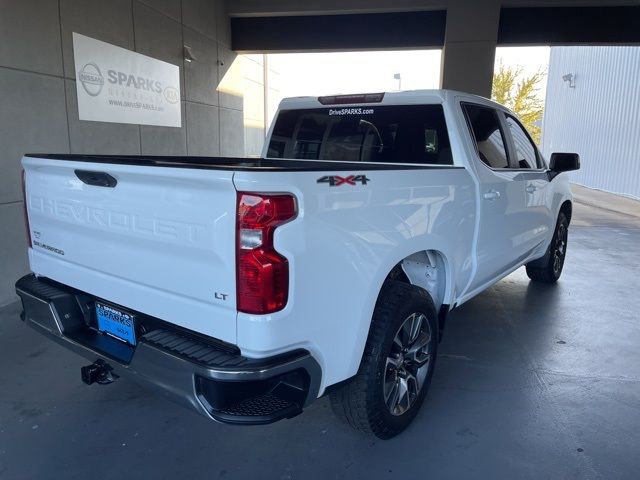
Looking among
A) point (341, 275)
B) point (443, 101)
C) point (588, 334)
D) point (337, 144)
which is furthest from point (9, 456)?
point (588, 334)

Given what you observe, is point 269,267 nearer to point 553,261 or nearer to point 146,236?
point 146,236

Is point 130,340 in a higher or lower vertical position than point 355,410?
higher

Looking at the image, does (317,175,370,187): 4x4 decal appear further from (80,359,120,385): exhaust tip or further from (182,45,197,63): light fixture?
(182,45,197,63): light fixture

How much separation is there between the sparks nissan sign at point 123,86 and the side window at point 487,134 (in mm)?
4426

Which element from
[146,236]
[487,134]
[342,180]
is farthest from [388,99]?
[146,236]

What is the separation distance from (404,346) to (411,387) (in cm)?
27

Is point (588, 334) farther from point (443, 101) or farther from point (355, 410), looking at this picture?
point (355, 410)

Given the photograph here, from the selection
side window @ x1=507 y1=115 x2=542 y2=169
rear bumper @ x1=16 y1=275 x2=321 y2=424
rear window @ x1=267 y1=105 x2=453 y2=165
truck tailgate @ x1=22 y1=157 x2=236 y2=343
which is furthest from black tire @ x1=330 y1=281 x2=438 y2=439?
side window @ x1=507 y1=115 x2=542 y2=169

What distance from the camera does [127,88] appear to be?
21.3 feet

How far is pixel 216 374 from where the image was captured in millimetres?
1752

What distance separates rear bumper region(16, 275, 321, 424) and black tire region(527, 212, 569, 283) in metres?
4.16

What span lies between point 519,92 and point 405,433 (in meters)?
26.8

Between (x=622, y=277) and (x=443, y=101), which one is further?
(x=622, y=277)

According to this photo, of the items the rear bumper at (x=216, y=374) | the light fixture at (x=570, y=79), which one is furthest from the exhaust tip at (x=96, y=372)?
the light fixture at (x=570, y=79)
